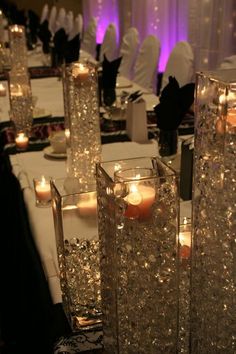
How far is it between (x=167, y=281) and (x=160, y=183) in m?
0.15

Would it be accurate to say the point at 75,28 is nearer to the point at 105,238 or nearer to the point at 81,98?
the point at 81,98

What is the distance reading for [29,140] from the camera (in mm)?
1888

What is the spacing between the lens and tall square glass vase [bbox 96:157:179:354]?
2.22 ft

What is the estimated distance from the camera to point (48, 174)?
5.16 ft

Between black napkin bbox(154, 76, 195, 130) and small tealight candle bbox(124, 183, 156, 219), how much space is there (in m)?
Answer: 0.74

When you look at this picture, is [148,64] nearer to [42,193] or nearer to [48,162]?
[48,162]

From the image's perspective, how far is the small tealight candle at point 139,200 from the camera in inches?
26.3

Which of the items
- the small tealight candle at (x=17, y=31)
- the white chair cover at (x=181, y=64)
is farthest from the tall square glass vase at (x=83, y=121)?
the white chair cover at (x=181, y=64)

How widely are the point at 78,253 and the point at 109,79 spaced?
1.28 m

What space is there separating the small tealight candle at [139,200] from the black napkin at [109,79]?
1.47 meters

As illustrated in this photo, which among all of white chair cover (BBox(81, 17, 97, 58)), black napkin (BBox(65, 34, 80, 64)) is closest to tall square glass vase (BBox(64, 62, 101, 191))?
black napkin (BBox(65, 34, 80, 64))

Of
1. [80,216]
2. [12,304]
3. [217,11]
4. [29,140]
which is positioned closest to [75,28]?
[217,11]

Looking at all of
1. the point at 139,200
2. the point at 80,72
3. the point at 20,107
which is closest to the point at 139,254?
the point at 139,200

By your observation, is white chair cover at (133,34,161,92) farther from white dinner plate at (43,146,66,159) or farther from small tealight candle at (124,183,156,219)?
small tealight candle at (124,183,156,219)
